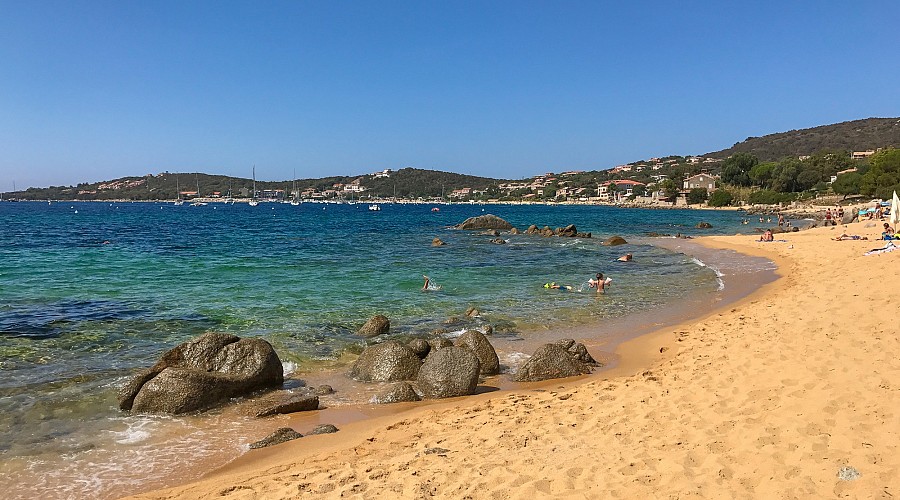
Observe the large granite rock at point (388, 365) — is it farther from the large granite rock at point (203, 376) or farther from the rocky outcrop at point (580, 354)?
the rocky outcrop at point (580, 354)

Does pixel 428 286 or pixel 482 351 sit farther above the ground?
→ pixel 482 351

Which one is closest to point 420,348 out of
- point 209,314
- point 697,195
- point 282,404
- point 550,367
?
point 550,367

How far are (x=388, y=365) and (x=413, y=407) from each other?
5.43 feet

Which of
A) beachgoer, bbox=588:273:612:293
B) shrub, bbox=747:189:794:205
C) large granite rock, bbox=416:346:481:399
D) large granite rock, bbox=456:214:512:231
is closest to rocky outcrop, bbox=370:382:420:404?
large granite rock, bbox=416:346:481:399

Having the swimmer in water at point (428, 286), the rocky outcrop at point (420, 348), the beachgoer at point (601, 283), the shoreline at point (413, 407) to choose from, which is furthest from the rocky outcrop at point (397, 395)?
the beachgoer at point (601, 283)

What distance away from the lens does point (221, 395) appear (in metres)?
8.86

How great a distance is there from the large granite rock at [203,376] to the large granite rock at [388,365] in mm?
1468

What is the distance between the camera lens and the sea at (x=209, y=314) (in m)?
7.23

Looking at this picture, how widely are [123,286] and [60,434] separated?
47.2 feet

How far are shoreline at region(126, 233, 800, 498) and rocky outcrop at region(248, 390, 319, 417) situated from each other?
A: 17 cm

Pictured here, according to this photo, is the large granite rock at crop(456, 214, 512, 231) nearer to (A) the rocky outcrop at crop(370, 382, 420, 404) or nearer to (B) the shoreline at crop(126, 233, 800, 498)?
(B) the shoreline at crop(126, 233, 800, 498)

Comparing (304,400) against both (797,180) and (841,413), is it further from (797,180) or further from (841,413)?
(797,180)

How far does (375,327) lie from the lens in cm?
1377

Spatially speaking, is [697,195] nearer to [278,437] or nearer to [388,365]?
[388,365]
